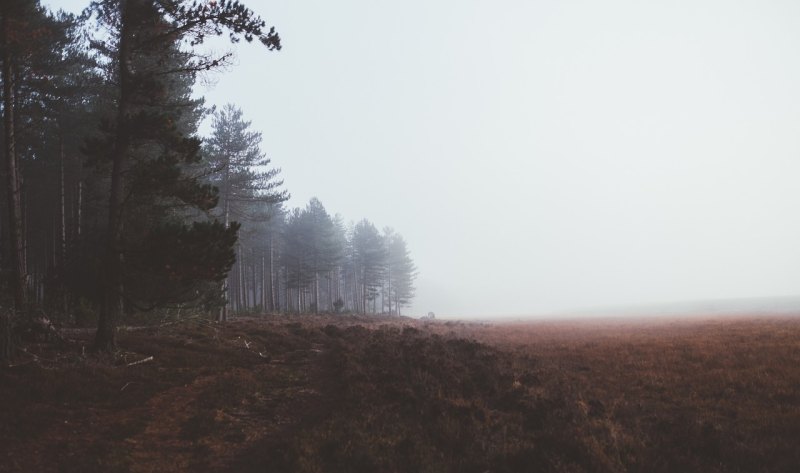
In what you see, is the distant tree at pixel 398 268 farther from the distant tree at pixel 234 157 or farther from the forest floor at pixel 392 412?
the forest floor at pixel 392 412

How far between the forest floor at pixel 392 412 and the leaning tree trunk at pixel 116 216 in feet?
2.46

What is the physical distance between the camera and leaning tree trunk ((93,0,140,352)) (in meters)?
9.65

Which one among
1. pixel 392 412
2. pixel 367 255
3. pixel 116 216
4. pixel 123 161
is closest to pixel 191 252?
pixel 116 216

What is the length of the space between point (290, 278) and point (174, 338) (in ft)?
101

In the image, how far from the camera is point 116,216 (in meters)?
10.1

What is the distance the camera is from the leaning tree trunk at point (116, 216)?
31.7 feet

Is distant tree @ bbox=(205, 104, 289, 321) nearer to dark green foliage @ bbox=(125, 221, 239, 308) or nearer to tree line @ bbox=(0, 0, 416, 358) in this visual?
tree line @ bbox=(0, 0, 416, 358)

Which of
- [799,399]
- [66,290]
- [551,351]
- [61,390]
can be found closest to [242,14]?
[61,390]

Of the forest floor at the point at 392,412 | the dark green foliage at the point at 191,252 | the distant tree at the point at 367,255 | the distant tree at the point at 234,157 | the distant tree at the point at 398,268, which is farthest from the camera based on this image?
the distant tree at the point at 398,268

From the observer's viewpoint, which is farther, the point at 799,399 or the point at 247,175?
the point at 247,175

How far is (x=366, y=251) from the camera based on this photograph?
56906 millimetres

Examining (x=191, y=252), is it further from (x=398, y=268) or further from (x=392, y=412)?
(x=398, y=268)

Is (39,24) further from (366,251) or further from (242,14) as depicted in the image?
(366,251)

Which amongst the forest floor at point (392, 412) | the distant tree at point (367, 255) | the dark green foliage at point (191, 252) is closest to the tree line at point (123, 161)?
the dark green foliage at point (191, 252)
